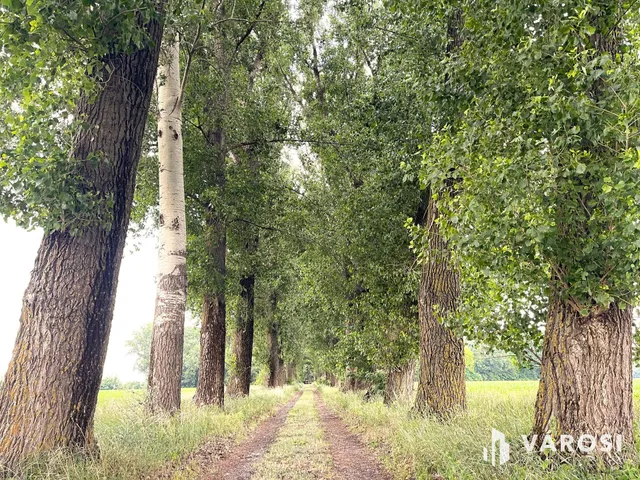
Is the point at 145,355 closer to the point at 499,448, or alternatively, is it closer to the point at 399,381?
the point at 399,381

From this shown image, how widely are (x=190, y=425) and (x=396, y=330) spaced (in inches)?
243

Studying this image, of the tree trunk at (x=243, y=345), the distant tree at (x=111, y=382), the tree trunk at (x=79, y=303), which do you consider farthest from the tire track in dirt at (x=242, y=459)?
the distant tree at (x=111, y=382)

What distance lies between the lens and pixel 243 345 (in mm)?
15320

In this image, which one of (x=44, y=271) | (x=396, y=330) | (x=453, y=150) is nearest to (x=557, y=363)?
(x=453, y=150)

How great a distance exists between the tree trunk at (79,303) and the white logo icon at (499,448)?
3888 millimetres

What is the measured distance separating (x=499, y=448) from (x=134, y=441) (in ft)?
13.7

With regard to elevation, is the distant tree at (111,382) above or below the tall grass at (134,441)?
below

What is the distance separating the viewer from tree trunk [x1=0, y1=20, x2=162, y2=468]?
11.7 feet

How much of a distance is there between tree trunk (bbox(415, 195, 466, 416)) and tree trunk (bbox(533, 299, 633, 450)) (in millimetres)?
Answer: 2701

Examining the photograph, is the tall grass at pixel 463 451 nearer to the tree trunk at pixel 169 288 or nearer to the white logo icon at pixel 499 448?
the white logo icon at pixel 499 448

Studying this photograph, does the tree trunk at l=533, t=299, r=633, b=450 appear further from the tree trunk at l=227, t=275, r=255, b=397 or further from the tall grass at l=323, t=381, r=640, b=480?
the tree trunk at l=227, t=275, r=255, b=397

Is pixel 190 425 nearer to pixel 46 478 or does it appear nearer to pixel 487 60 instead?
pixel 46 478

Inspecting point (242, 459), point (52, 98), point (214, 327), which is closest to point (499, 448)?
point (242, 459)

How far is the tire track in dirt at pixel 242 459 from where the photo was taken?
5367 mm
